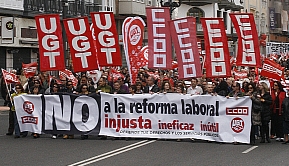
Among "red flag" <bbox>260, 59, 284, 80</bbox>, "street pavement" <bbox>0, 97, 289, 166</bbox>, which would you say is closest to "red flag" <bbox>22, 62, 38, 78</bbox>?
"street pavement" <bbox>0, 97, 289, 166</bbox>

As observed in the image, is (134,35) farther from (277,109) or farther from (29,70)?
(277,109)

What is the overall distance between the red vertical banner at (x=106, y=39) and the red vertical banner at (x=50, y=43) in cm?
126

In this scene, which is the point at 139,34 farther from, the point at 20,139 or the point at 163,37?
the point at 20,139

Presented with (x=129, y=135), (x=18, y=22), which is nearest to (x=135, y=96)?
(x=129, y=135)

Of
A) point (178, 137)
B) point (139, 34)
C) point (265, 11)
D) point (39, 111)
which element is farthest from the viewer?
point (265, 11)

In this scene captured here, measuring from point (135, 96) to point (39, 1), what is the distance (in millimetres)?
20596

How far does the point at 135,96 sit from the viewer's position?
16594mm

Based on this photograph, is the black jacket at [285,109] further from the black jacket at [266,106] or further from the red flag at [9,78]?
the red flag at [9,78]

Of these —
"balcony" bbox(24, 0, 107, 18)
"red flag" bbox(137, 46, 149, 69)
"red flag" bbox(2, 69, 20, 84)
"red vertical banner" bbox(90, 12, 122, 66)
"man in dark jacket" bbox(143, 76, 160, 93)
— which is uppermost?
"balcony" bbox(24, 0, 107, 18)

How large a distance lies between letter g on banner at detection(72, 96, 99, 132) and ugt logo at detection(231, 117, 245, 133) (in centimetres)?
342

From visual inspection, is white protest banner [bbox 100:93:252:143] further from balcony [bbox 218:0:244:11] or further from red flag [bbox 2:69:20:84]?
balcony [bbox 218:0:244:11]

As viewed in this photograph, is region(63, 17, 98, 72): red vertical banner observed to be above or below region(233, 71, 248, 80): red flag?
above

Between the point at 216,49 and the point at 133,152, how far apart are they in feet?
14.7

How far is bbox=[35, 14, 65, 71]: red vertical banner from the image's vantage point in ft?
58.9
